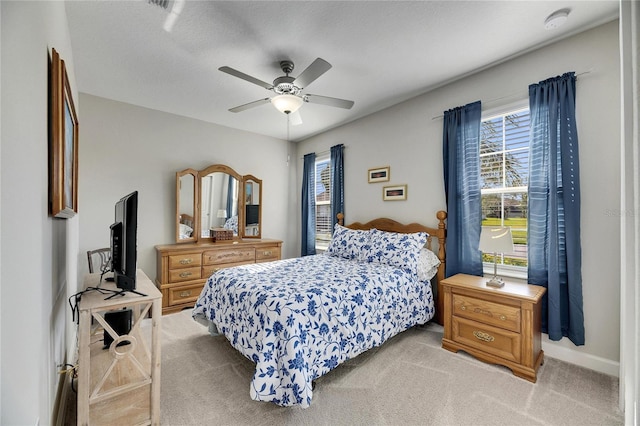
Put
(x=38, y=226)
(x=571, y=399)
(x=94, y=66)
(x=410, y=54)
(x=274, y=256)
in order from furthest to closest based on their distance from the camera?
(x=274, y=256) < (x=94, y=66) < (x=410, y=54) < (x=571, y=399) < (x=38, y=226)

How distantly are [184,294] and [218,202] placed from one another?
1405 mm

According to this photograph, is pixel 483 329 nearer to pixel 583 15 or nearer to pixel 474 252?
pixel 474 252

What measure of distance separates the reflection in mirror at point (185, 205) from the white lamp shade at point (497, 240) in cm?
364

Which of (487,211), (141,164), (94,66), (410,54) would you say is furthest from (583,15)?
(141,164)

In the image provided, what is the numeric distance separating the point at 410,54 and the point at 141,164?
11.6ft

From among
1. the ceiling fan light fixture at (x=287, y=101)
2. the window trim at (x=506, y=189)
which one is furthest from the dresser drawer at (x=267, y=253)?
the window trim at (x=506, y=189)

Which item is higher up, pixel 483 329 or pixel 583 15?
pixel 583 15

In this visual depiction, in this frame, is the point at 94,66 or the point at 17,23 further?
the point at 94,66

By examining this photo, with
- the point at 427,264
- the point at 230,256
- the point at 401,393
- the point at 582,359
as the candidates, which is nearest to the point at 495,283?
the point at 427,264

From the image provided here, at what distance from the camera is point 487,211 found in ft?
9.38

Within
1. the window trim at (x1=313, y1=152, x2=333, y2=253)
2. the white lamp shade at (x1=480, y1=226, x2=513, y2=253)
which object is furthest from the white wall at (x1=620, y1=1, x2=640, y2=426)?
the window trim at (x1=313, y1=152, x2=333, y2=253)

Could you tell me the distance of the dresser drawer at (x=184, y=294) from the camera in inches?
141

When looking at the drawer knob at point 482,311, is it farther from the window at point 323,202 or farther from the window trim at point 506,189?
the window at point 323,202

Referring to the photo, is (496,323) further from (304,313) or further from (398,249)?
(304,313)
